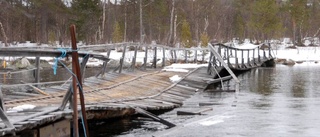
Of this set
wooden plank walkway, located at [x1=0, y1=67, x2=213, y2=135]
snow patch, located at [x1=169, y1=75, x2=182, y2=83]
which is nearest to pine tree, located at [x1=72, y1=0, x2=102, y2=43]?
wooden plank walkway, located at [x1=0, y1=67, x2=213, y2=135]

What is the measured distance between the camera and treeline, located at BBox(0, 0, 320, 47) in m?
59.9

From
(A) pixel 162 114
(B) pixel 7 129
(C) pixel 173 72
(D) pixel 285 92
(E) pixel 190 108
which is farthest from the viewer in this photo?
(C) pixel 173 72

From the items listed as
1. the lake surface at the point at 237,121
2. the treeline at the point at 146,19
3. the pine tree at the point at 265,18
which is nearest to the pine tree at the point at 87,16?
the treeline at the point at 146,19

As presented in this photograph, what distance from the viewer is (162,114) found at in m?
13.7

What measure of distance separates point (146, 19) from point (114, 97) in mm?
52964

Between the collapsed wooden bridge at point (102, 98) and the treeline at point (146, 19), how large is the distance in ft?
112

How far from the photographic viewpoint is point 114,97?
525 inches

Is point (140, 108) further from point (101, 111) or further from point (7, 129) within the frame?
point (7, 129)

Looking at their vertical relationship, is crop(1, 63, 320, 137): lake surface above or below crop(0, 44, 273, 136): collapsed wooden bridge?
below

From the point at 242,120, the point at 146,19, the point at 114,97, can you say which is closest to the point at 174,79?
the point at 114,97

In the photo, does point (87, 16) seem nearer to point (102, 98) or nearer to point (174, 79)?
point (174, 79)

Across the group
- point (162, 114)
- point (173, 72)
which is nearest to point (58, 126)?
point (162, 114)

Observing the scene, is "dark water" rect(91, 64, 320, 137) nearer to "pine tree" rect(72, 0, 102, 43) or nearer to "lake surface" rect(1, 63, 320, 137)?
"lake surface" rect(1, 63, 320, 137)

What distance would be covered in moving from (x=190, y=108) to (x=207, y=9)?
2218 inches
